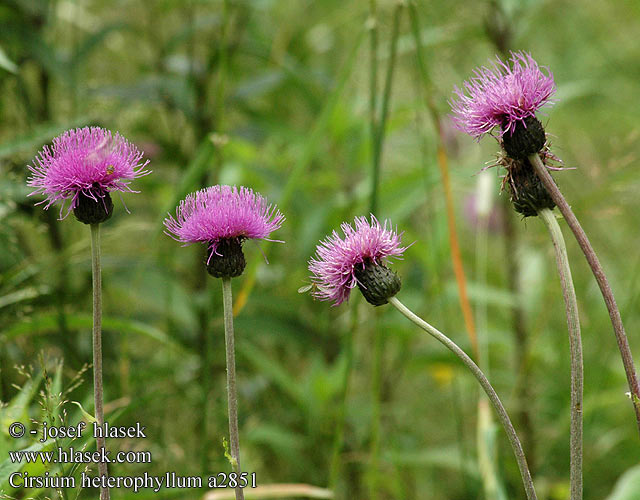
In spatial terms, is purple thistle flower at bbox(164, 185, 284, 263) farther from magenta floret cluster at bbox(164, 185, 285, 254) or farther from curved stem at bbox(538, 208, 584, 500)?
curved stem at bbox(538, 208, 584, 500)

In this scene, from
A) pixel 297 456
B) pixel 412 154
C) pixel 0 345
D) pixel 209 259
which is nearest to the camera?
pixel 209 259

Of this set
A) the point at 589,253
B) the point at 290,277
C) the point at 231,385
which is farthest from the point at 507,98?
the point at 290,277

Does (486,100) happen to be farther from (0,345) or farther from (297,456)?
(297,456)

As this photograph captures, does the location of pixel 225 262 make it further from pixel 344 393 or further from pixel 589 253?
pixel 344 393

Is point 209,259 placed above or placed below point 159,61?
below

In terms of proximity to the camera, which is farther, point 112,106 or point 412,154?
point 412,154

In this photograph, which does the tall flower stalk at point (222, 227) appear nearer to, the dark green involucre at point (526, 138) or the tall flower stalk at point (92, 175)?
the tall flower stalk at point (92, 175)

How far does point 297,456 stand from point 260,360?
1.07 feet

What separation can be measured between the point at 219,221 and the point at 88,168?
0.58ft

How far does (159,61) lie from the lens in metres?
2.75

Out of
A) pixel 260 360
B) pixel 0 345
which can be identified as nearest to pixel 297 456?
pixel 260 360

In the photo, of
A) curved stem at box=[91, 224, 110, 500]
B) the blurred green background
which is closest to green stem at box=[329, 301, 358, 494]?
the blurred green background

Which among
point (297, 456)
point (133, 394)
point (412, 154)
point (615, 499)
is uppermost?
point (412, 154)

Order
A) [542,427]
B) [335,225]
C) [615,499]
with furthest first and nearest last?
[542,427], [335,225], [615,499]
